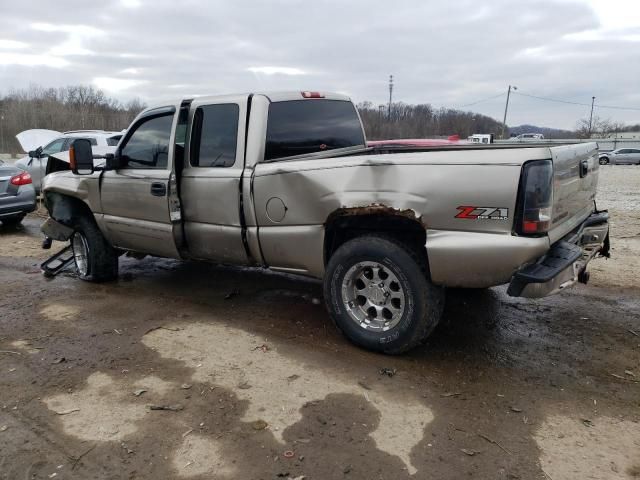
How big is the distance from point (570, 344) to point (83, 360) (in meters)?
3.91

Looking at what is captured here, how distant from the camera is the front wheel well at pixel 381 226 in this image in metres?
3.62

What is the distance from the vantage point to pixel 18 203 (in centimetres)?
931

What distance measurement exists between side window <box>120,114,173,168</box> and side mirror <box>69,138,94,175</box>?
0.34 m

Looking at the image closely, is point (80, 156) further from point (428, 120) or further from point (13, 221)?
point (428, 120)

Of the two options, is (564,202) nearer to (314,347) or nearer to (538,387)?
(538,387)

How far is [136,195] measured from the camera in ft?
16.7

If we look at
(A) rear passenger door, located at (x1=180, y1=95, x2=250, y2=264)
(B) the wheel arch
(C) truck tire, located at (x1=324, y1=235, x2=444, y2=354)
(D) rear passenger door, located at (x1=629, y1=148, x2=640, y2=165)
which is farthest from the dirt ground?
(D) rear passenger door, located at (x1=629, y1=148, x2=640, y2=165)

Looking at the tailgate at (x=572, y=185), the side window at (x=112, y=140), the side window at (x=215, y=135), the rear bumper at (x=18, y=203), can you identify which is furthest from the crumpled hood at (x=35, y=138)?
the tailgate at (x=572, y=185)

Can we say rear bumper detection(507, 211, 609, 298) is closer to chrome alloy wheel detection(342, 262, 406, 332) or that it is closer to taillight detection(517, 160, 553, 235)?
taillight detection(517, 160, 553, 235)

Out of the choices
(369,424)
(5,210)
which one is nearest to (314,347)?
(369,424)

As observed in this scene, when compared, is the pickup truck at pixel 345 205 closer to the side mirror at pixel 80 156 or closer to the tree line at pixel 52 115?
the side mirror at pixel 80 156

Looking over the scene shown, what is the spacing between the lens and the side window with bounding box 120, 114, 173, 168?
4.91 metres

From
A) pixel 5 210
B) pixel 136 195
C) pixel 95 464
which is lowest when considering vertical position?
pixel 95 464

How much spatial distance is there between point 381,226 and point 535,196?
113 cm
